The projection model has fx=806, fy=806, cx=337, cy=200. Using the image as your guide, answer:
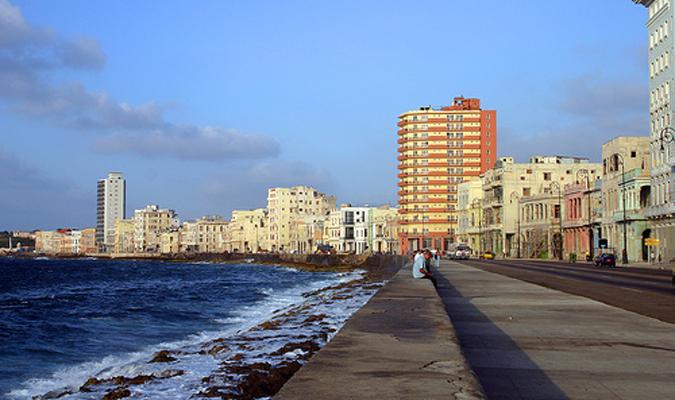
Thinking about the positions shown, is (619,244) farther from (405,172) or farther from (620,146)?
(405,172)

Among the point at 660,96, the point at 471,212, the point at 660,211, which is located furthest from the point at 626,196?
the point at 471,212

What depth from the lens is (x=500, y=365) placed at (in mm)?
11438

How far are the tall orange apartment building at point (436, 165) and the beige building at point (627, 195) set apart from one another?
91.3m

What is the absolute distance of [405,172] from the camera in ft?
620

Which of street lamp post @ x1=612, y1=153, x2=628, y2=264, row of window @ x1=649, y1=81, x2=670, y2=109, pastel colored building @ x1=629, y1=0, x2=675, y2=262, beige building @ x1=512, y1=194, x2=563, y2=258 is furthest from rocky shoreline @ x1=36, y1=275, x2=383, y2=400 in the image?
beige building @ x1=512, y1=194, x2=563, y2=258

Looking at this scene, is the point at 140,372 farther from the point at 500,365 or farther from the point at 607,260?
the point at 607,260

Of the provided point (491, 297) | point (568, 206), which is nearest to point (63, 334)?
point (491, 297)

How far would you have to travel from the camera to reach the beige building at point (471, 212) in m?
155

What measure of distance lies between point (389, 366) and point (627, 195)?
82.4 m

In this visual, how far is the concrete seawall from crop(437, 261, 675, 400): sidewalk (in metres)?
0.64

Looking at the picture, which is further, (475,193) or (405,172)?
(405,172)

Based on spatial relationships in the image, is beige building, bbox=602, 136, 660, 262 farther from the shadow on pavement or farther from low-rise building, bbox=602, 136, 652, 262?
the shadow on pavement

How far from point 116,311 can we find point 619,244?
61.5 meters

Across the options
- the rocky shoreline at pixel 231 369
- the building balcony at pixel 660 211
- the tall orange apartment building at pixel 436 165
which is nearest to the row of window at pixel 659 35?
the building balcony at pixel 660 211
